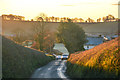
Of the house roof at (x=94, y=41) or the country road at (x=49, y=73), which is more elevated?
the house roof at (x=94, y=41)

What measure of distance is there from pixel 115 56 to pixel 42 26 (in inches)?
2335

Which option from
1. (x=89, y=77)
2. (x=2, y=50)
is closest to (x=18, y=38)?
(x=2, y=50)

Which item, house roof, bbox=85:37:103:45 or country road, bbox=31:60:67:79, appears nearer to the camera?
country road, bbox=31:60:67:79

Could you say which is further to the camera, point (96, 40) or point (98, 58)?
point (96, 40)

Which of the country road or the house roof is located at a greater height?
the house roof

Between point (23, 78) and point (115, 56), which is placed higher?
point (115, 56)

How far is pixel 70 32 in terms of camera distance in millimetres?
53281

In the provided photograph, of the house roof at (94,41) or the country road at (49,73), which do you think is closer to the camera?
the country road at (49,73)

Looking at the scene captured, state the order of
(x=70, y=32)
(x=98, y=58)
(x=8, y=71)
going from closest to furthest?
(x=98, y=58)
(x=8, y=71)
(x=70, y=32)

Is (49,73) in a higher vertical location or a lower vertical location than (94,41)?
lower

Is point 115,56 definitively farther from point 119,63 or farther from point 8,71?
point 8,71

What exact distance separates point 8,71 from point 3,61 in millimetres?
1287

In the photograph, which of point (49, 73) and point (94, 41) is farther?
point (94, 41)

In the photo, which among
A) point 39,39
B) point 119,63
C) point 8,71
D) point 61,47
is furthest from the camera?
point 61,47
